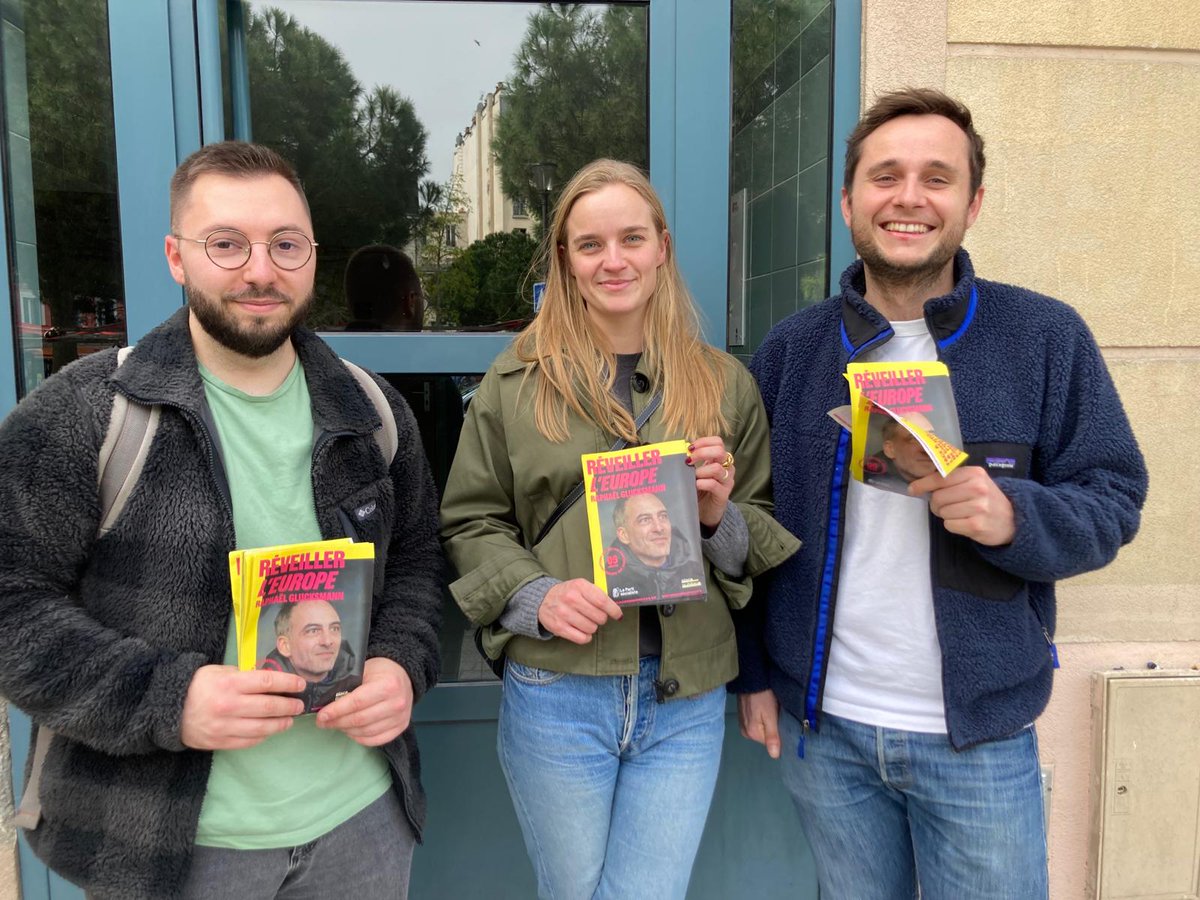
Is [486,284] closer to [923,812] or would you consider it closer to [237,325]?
[237,325]

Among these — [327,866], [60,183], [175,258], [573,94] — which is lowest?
[327,866]

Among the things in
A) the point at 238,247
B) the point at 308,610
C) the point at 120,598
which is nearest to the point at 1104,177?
the point at 238,247

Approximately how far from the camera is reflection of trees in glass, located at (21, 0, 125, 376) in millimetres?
2404

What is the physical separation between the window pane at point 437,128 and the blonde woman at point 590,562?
0.67 metres

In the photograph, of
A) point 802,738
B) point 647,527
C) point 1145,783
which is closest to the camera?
point 647,527

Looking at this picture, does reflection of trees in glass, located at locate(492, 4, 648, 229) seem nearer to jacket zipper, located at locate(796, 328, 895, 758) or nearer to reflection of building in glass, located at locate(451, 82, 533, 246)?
reflection of building in glass, located at locate(451, 82, 533, 246)

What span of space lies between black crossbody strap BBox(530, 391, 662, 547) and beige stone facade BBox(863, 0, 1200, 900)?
127 centimetres

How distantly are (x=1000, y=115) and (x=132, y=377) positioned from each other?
246cm

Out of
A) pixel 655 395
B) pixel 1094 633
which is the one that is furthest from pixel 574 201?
pixel 1094 633

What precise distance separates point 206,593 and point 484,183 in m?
1.56

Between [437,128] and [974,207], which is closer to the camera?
[974,207]

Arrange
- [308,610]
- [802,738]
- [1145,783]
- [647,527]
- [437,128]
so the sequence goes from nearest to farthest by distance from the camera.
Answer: [308,610] → [647,527] → [802,738] → [437,128] → [1145,783]

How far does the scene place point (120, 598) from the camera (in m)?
1.52

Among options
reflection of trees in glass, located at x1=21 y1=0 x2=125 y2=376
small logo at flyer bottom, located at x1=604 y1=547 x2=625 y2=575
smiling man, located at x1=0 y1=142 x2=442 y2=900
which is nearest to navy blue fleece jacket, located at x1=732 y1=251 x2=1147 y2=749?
small logo at flyer bottom, located at x1=604 y1=547 x2=625 y2=575
